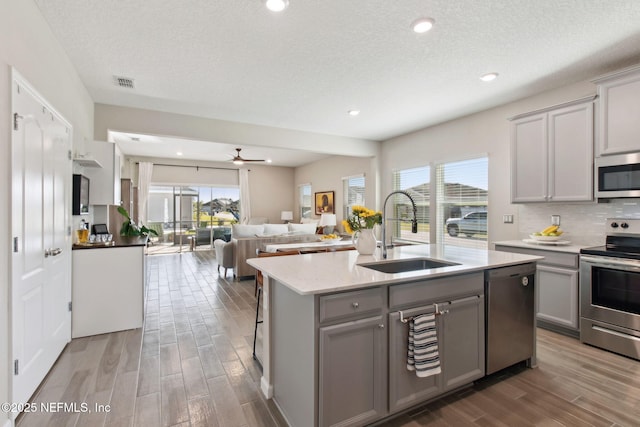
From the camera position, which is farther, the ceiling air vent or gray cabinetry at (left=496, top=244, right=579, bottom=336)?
the ceiling air vent

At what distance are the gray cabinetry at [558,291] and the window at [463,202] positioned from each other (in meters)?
1.27

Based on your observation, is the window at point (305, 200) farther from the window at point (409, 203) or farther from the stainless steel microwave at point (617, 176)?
the stainless steel microwave at point (617, 176)

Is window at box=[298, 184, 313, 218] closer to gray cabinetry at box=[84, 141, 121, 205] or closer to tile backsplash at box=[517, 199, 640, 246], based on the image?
gray cabinetry at box=[84, 141, 121, 205]

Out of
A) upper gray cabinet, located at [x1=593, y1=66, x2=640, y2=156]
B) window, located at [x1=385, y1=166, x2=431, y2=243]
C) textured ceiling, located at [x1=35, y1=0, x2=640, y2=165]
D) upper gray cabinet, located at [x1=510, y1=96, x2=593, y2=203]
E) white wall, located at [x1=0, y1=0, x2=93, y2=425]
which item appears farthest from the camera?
window, located at [x1=385, y1=166, x2=431, y2=243]

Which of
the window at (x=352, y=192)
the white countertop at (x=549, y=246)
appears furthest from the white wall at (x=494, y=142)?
the window at (x=352, y=192)

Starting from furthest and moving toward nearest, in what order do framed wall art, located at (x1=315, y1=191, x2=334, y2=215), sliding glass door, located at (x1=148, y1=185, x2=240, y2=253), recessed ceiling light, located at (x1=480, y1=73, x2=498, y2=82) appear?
sliding glass door, located at (x1=148, y1=185, x2=240, y2=253) → framed wall art, located at (x1=315, y1=191, x2=334, y2=215) → recessed ceiling light, located at (x1=480, y1=73, x2=498, y2=82)

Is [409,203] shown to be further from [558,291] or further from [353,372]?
[353,372]

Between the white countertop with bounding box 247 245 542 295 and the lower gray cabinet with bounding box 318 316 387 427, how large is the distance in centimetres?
23

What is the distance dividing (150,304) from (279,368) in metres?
3.07

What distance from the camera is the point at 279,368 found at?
2.02m

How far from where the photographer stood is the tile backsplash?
3.12 m

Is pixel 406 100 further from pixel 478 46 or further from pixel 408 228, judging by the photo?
pixel 408 228

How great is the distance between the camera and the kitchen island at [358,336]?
63.4 inches

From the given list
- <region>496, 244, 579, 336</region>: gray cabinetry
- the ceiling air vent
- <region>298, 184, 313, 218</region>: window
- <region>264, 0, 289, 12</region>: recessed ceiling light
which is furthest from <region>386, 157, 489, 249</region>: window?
<region>298, 184, 313, 218</region>: window
